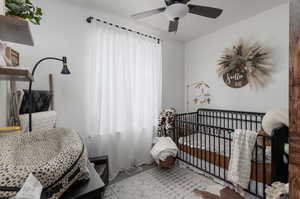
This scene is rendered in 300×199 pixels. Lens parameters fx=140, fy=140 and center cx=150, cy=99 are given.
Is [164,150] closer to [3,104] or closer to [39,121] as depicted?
[39,121]

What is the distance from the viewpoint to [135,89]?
2414 mm

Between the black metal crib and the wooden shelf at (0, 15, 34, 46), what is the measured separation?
5.91 ft

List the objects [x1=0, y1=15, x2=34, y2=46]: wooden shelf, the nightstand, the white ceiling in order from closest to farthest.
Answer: [x1=0, y1=15, x2=34, y2=46]: wooden shelf, the nightstand, the white ceiling

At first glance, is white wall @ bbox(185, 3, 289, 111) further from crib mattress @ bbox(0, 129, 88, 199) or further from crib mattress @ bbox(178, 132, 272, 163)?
crib mattress @ bbox(0, 129, 88, 199)

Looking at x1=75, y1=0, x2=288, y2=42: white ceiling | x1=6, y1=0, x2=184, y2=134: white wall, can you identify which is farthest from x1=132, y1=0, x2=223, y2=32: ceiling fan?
x1=6, y1=0, x2=184, y2=134: white wall

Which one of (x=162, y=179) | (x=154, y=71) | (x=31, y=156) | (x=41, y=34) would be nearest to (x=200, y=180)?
(x=162, y=179)

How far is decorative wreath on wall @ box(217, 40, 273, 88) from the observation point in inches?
88.3

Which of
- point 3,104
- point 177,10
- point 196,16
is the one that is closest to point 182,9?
point 177,10

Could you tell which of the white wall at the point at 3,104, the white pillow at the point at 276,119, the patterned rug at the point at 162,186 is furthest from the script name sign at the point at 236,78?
the white wall at the point at 3,104

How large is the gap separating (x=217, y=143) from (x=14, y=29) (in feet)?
8.07

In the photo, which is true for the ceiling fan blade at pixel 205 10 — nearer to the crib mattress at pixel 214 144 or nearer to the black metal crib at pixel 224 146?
the black metal crib at pixel 224 146

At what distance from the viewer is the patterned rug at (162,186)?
1.69 metres

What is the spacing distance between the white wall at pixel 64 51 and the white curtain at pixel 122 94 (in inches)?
5.5

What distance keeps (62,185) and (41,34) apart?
195cm
